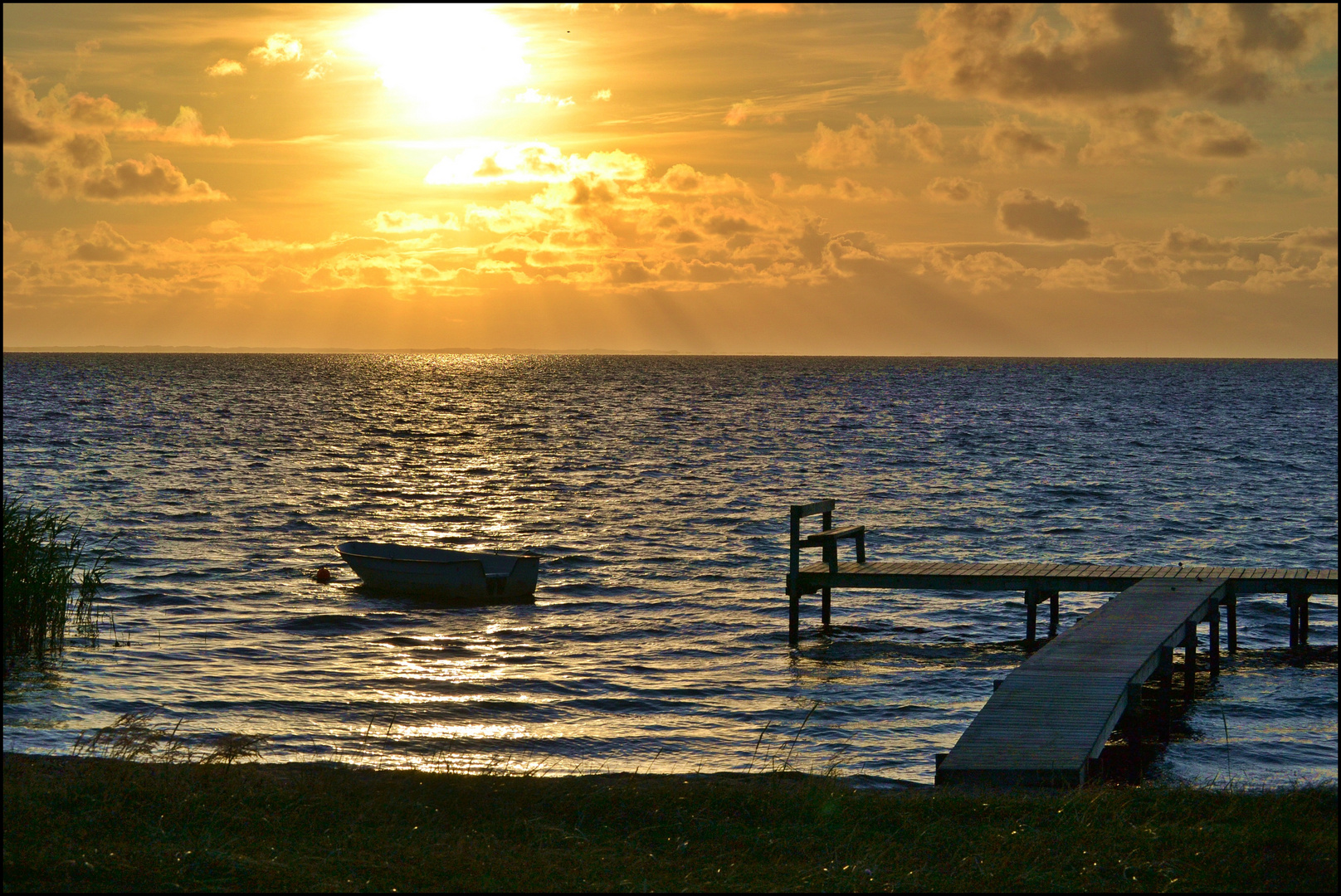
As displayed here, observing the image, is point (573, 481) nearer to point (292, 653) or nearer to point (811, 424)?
point (292, 653)

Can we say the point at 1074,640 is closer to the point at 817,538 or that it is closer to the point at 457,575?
the point at 817,538

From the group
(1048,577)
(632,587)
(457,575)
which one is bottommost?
(632,587)

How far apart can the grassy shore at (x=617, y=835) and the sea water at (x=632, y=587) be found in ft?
11.1

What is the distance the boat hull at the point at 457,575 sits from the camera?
26.4m

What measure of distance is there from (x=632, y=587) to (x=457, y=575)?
4.18 metres

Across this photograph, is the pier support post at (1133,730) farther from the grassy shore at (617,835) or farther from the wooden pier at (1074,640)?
the grassy shore at (617,835)

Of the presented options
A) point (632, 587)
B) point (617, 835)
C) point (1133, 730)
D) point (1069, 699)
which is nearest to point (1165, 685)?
point (1133, 730)

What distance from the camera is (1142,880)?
8320 millimetres

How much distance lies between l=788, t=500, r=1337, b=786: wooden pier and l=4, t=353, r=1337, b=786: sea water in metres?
1.03

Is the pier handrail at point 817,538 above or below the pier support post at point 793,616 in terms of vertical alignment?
above

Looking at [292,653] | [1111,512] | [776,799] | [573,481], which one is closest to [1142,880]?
[776,799]

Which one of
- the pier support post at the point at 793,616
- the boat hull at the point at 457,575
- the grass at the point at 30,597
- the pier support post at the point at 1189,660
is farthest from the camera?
the boat hull at the point at 457,575

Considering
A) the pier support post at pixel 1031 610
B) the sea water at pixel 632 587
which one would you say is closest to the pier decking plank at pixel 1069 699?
the sea water at pixel 632 587

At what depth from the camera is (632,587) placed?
2838 cm
